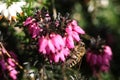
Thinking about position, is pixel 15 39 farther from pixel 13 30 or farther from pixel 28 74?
pixel 28 74

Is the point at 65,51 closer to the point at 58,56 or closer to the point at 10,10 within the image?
the point at 58,56

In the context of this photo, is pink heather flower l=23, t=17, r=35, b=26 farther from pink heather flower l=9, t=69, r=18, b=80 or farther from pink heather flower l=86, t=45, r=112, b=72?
pink heather flower l=86, t=45, r=112, b=72

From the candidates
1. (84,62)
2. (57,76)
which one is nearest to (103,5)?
(84,62)

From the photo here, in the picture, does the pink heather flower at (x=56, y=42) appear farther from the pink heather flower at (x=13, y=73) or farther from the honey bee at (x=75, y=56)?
the pink heather flower at (x=13, y=73)

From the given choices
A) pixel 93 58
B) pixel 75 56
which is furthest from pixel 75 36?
pixel 93 58

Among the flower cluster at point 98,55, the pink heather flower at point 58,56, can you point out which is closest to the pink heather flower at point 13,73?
the pink heather flower at point 58,56

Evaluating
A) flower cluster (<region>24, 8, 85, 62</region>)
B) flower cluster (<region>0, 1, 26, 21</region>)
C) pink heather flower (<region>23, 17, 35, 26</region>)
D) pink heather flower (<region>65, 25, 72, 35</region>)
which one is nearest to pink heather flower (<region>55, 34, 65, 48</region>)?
flower cluster (<region>24, 8, 85, 62</region>)
